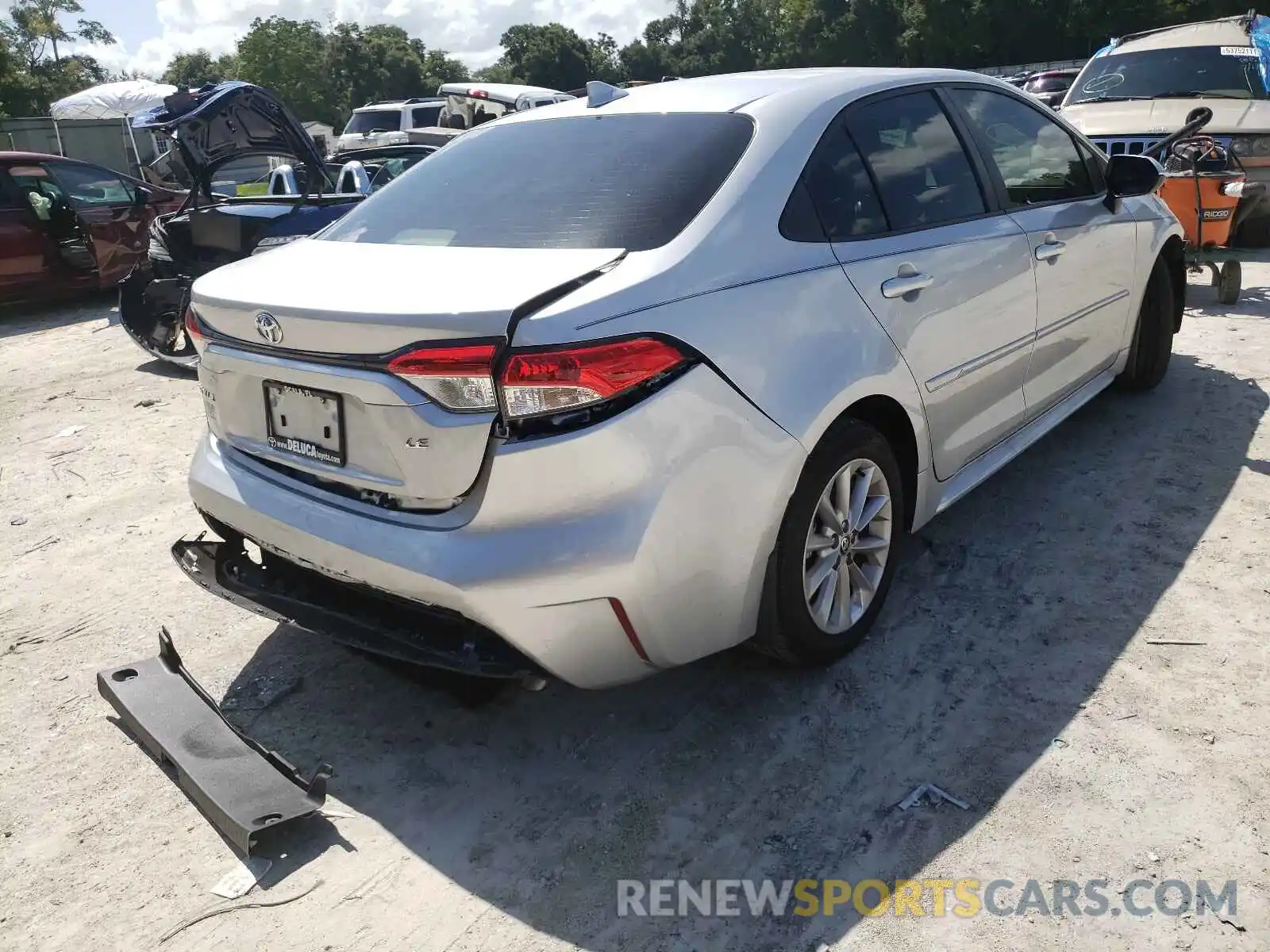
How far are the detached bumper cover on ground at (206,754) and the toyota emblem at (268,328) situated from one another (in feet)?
3.56

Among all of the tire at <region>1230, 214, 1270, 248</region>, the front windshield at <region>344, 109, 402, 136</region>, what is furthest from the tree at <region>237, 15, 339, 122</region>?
the tire at <region>1230, 214, 1270, 248</region>

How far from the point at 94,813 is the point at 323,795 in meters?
0.66

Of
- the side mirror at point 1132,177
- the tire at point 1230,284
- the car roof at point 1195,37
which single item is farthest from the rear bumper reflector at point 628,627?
the car roof at point 1195,37

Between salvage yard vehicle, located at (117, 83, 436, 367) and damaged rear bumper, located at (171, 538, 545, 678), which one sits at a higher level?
salvage yard vehicle, located at (117, 83, 436, 367)

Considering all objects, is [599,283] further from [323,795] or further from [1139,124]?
[1139,124]

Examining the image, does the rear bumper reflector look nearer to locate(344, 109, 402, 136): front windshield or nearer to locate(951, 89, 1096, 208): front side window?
locate(951, 89, 1096, 208): front side window

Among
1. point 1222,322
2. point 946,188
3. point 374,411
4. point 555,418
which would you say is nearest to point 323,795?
point 374,411

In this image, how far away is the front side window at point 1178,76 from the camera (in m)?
8.70

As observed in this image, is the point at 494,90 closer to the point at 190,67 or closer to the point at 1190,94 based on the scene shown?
the point at 1190,94

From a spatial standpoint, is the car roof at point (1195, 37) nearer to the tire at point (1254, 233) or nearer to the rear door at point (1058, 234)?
the tire at point (1254, 233)

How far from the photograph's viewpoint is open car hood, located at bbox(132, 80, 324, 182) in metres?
6.93

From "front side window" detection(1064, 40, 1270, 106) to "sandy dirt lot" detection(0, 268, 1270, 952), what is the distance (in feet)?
20.5

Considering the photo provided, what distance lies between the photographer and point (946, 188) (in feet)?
10.9

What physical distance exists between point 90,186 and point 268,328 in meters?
9.21
